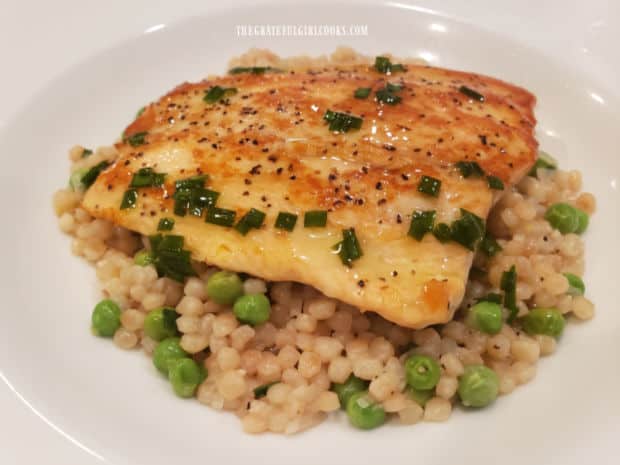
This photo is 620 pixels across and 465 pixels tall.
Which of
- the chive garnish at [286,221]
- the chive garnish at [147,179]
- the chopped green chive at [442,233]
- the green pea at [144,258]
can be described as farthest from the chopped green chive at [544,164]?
the green pea at [144,258]

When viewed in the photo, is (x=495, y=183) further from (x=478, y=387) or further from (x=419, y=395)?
(x=419, y=395)

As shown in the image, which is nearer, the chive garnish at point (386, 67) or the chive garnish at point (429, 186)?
the chive garnish at point (429, 186)

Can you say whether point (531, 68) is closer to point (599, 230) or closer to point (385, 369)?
point (599, 230)

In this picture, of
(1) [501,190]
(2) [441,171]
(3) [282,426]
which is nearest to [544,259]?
(1) [501,190]

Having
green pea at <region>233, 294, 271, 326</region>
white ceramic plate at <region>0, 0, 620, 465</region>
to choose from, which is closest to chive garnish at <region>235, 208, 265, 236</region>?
green pea at <region>233, 294, 271, 326</region>

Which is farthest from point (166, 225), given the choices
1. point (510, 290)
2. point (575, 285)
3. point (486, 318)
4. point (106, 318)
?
point (575, 285)

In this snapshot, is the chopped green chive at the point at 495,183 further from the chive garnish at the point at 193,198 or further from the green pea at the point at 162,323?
the green pea at the point at 162,323
